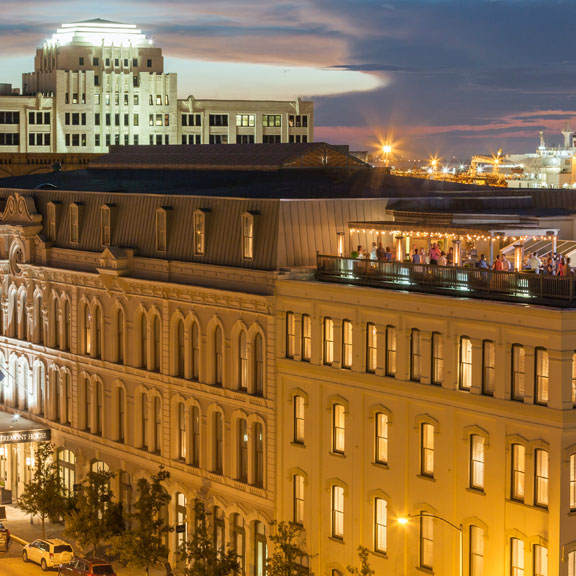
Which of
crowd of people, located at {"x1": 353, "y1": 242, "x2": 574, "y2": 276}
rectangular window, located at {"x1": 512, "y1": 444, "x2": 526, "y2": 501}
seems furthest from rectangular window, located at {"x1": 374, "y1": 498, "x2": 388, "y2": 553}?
crowd of people, located at {"x1": 353, "y1": 242, "x2": 574, "y2": 276}

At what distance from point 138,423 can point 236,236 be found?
45.3 feet

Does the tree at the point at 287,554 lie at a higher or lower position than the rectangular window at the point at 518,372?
lower

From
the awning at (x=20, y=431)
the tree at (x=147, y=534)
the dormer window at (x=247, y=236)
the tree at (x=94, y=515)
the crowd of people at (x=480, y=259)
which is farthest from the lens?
the awning at (x=20, y=431)

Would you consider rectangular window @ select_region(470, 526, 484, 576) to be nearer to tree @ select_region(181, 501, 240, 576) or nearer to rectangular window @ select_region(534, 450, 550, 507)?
rectangular window @ select_region(534, 450, 550, 507)

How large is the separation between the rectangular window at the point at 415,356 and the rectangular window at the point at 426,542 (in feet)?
18.9

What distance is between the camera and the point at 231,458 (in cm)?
6794

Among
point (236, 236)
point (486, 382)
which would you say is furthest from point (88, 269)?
point (486, 382)

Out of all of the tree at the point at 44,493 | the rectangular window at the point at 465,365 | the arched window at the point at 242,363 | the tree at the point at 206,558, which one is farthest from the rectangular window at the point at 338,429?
the tree at the point at 44,493

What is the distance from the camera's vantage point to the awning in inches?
3238

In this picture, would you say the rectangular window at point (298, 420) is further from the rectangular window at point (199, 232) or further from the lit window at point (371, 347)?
the rectangular window at point (199, 232)

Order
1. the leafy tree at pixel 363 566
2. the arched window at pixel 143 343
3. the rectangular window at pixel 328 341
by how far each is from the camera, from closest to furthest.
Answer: the leafy tree at pixel 363 566, the rectangular window at pixel 328 341, the arched window at pixel 143 343

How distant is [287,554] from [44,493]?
2244 centimetres

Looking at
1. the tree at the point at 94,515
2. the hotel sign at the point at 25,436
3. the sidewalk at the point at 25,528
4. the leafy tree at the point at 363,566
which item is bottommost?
the sidewalk at the point at 25,528

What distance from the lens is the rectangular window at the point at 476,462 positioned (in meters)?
53.3
